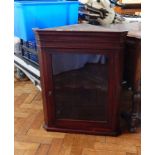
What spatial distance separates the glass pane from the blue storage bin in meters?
0.27

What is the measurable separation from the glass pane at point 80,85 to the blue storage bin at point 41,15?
274mm

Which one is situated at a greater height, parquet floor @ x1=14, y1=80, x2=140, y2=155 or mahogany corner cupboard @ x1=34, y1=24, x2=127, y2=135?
mahogany corner cupboard @ x1=34, y1=24, x2=127, y2=135

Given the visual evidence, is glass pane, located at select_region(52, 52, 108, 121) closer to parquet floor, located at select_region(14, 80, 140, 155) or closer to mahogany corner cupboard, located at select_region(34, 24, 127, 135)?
mahogany corner cupboard, located at select_region(34, 24, 127, 135)

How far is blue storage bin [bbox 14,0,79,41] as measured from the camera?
1.17 metres

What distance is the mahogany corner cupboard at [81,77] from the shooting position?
3.28 feet

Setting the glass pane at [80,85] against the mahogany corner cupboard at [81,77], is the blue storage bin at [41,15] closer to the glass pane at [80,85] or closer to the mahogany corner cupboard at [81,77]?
the mahogany corner cupboard at [81,77]

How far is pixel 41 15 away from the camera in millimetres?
1201

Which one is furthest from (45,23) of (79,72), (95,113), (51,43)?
(95,113)

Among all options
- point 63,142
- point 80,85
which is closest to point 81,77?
point 80,85

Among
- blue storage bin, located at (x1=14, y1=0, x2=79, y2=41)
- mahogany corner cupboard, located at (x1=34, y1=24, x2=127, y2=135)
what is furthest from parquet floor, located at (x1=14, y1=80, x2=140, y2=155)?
blue storage bin, located at (x1=14, y1=0, x2=79, y2=41)

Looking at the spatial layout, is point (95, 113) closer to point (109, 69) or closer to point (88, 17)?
point (109, 69)

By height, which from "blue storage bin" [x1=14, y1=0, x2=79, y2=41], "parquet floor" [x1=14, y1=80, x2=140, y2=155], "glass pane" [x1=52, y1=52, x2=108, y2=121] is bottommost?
"parquet floor" [x1=14, y1=80, x2=140, y2=155]

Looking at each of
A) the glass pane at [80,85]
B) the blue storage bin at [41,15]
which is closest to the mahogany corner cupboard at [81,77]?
the glass pane at [80,85]
